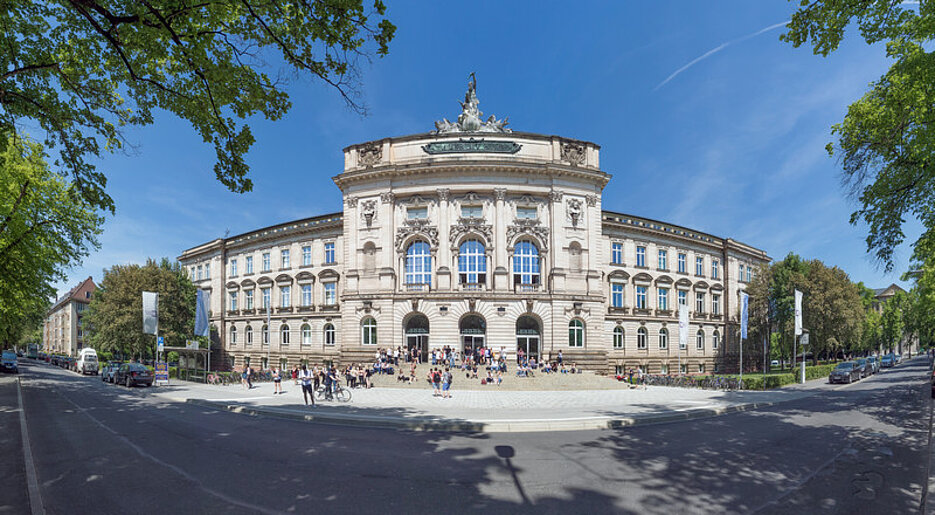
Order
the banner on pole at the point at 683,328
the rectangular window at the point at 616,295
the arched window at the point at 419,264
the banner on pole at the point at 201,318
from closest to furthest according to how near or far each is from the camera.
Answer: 1. the banner on pole at the point at 683,328
2. the banner on pole at the point at 201,318
3. the arched window at the point at 419,264
4. the rectangular window at the point at 616,295

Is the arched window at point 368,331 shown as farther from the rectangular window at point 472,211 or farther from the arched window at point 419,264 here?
the rectangular window at point 472,211

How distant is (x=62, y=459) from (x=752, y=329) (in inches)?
2120

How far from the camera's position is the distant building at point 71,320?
287ft

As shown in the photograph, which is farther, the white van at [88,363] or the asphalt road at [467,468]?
the white van at [88,363]

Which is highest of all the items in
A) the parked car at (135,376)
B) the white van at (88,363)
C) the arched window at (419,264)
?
the arched window at (419,264)

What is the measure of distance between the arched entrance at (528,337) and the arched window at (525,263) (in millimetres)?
3470

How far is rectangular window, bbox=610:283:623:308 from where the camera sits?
41344 millimetres

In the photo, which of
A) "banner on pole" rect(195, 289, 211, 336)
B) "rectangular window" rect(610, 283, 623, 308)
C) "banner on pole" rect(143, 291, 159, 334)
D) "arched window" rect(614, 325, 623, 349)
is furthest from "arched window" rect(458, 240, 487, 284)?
"banner on pole" rect(143, 291, 159, 334)

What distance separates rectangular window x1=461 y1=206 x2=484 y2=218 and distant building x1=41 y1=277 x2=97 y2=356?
90.9 m

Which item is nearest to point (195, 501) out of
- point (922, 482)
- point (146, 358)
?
point (922, 482)

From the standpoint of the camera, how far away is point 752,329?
43.8m

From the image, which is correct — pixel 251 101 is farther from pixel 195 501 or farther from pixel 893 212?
pixel 893 212

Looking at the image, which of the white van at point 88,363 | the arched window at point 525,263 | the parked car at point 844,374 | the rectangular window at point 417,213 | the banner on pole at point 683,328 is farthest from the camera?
the white van at point 88,363

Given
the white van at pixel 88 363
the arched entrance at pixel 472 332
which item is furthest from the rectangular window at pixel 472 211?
the white van at pixel 88 363
